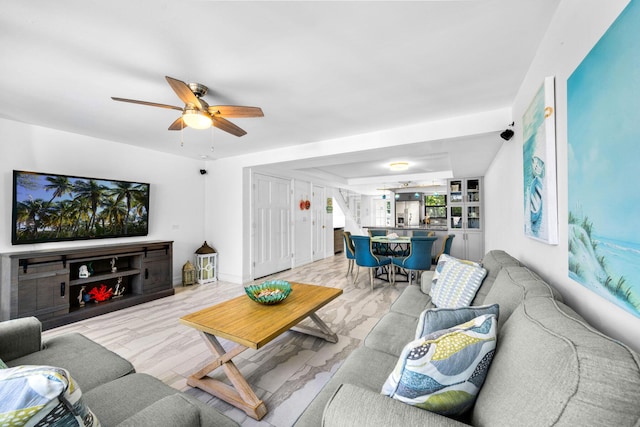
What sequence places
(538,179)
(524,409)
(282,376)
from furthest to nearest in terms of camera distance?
(282,376) < (538,179) < (524,409)

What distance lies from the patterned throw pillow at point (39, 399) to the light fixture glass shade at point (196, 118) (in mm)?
1947

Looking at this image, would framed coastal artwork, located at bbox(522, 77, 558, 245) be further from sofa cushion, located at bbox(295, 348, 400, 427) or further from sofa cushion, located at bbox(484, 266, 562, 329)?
sofa cushion, located at bbox(295, 348, 400, 427)

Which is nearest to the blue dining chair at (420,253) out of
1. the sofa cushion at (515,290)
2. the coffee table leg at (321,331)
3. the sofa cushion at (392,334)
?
the coffee table leg at (321,331)

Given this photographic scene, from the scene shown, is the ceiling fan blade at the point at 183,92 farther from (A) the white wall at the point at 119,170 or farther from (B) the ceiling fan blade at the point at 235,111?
(A) the white wall at the point at 119,170

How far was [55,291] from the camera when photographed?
3.00 m

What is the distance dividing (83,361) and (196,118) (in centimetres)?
179

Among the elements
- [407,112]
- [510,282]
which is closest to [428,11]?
[407,112]

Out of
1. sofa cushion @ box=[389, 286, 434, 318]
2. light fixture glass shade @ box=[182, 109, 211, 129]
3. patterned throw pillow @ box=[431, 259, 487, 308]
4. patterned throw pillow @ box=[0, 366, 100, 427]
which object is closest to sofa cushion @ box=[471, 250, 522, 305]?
patterned throw pillow @ box=[431, 259, 487, 308]

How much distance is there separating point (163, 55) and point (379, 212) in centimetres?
1153

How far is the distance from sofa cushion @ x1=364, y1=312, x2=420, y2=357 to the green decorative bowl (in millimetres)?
821

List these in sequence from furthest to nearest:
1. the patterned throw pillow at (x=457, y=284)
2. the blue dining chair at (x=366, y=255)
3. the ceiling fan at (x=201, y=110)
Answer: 1. the blue dining chair at (x=366, y=255)
2. the ceiling fan at (x=201, y=110)
3. the patterned throw pillow at (x=457, y=284)

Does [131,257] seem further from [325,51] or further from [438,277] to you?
[438,277]

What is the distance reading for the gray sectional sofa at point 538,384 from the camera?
1.76 feet

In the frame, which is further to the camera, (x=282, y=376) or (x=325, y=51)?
(x=282, y=376)
